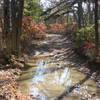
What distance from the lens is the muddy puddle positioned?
668 cm

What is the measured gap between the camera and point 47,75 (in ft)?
30.9

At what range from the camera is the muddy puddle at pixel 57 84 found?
6.68m

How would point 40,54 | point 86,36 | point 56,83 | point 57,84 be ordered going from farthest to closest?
1. point 40,54
2. point 86,36
3. point 56,83
4. point 57,84

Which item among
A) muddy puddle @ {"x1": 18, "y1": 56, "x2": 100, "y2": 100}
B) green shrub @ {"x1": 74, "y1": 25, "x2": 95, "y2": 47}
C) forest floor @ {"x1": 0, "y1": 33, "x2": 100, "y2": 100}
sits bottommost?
muddy puddle @ {"x1": 18, "y1": 56, "x2": 100, "y2": 100}

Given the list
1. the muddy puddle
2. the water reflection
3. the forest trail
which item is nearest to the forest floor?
the forest trail

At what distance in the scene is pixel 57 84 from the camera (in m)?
8.02

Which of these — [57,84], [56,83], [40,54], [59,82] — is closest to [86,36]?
[40,54]

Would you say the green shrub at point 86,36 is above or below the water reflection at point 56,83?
above

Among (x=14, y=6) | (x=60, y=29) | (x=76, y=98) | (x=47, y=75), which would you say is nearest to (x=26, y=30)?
(x=14, y=6)

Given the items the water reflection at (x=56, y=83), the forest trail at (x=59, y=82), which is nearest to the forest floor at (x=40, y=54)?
the forest trail at (x=59, y=82)

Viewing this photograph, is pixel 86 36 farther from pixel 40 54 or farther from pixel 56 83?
pixel 56 83

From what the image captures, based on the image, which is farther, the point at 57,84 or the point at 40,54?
the point at 40,54

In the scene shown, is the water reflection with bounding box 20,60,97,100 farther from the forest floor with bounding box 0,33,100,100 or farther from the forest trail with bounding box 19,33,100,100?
the forest floor with bounding box 0,33,100,100

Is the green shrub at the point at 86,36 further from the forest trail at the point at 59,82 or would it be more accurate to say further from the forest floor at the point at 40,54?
the forest trail at the point at 59,82
